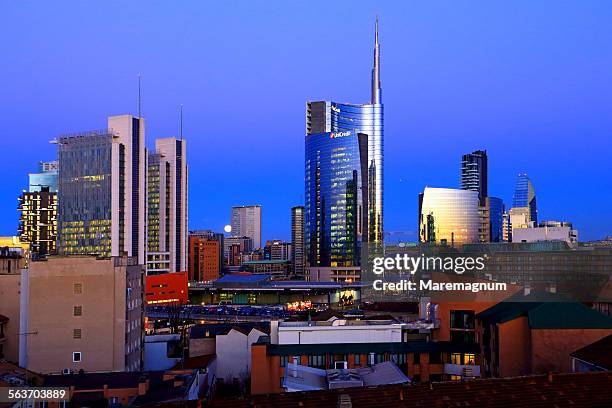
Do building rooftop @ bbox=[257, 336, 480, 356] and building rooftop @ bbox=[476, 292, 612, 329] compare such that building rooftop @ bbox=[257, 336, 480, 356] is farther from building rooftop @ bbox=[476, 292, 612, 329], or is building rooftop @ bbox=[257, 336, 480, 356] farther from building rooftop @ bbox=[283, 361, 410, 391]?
building rooftop @ bbox=[283, 361, 410, 391]

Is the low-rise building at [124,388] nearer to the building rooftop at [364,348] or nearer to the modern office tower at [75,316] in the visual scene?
the building rooftop at [364,348]

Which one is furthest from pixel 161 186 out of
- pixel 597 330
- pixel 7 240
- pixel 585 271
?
pixel 597 330

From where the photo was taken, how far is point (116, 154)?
163875 mm

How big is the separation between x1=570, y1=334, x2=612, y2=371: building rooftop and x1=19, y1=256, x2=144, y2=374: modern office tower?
29.9m

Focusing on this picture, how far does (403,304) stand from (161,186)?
115371 millimetres

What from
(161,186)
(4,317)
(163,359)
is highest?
(161,186)

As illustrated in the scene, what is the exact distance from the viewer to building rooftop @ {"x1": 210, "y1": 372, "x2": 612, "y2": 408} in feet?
A: 78.1

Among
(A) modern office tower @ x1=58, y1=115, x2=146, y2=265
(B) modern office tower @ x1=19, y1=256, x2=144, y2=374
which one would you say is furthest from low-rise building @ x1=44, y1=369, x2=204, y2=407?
(A) modern office tower @ x1=58, y1=115, x2=146, y2=265

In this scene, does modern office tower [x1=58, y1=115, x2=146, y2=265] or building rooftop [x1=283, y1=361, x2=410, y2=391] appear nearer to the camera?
building rooftop [x1=283, y1=361, x2=410, y2=391]

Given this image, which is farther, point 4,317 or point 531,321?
point 4,317

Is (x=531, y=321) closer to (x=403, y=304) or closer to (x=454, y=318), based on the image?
(x=454, y=318)

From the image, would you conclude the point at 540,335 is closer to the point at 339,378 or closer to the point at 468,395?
the point at 339,378

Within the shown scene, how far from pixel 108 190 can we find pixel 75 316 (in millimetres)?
120269

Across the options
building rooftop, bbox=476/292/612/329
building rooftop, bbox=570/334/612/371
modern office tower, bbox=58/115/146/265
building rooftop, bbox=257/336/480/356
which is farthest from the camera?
modern office tower, bbox=58/115/146/265
